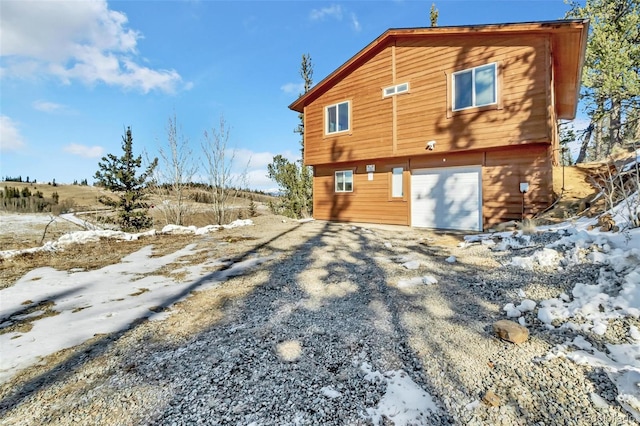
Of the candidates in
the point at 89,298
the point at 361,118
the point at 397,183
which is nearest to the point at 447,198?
the point at 397,183

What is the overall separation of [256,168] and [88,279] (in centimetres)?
972

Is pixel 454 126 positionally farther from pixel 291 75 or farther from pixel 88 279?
pixel 291 75

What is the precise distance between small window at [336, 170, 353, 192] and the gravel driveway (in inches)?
302

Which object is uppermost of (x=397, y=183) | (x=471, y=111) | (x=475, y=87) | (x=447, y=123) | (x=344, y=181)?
(x=475, y=87)

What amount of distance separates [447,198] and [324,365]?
805 cm

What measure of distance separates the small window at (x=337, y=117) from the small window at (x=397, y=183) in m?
2.56

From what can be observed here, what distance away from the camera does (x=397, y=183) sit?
992cm

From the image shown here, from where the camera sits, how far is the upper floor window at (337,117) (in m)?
Result: 10.9

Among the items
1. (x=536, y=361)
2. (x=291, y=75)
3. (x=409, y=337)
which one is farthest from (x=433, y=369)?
(x=291, y=75)

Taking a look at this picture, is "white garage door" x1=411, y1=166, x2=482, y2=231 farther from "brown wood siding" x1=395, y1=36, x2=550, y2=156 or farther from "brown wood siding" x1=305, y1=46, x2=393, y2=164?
"brown wood siding" x1=305, y1=46, x2=393, y2=164

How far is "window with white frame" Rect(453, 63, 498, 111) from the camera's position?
301 inches

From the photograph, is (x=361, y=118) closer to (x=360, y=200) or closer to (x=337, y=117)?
(x=337, y=117)

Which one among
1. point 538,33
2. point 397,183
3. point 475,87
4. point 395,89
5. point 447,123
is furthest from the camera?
point 397,183

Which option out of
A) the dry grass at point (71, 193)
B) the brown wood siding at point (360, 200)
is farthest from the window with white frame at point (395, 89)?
the dry grass at point (71, 193)
